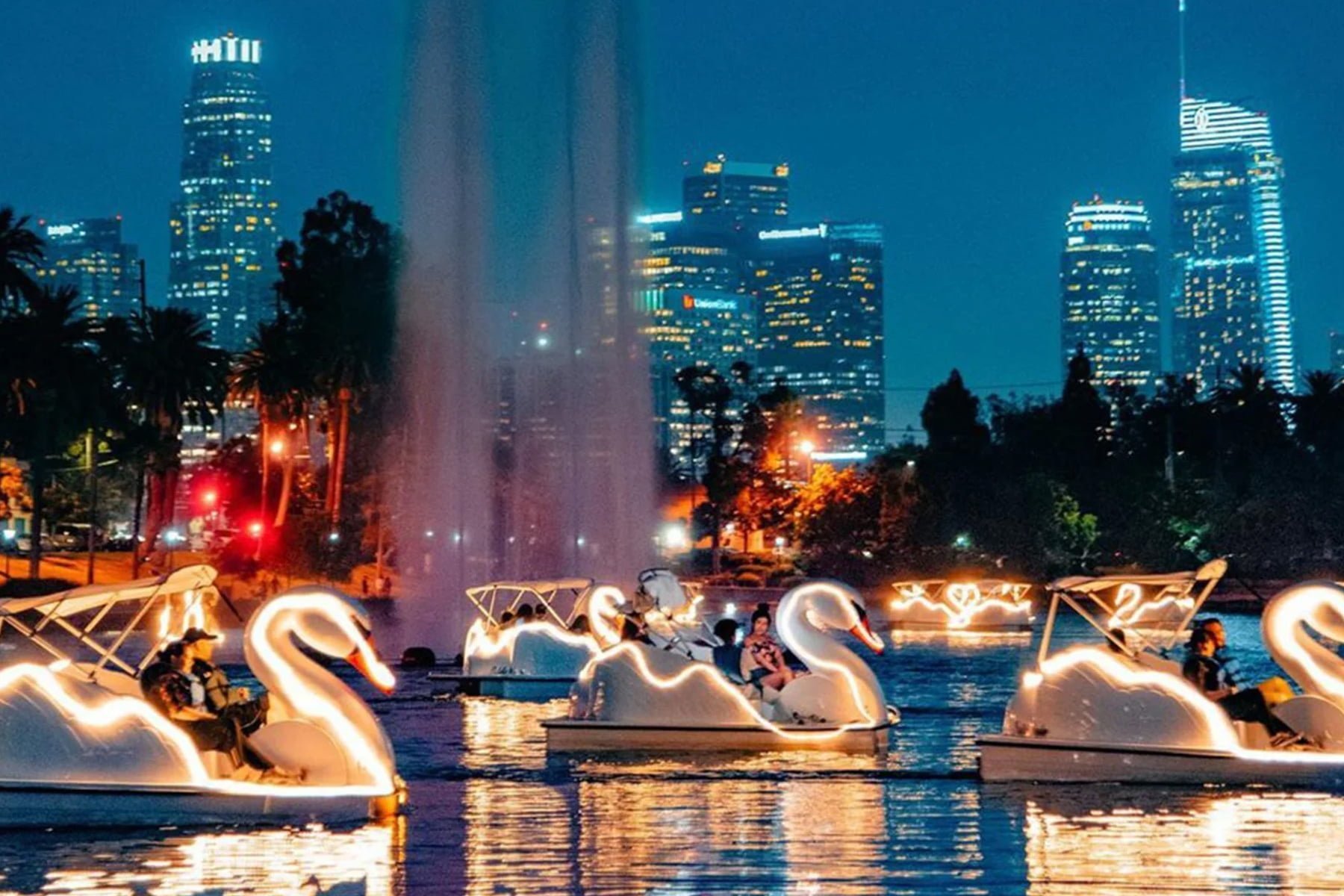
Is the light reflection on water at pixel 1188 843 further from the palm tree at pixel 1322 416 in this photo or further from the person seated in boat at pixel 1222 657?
the palm tree at pixel 1322 416

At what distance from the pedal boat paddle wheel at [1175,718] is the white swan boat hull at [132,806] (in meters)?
7.39

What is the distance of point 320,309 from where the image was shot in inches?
3824

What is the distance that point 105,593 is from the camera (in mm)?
20125

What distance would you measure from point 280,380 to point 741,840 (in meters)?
79.5

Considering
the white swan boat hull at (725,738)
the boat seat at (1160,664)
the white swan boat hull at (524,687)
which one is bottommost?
the white swan boat hull at (725,738)

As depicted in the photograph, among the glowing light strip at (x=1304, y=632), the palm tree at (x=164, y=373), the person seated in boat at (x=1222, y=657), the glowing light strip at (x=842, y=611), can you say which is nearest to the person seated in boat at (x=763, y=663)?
the glowing light strip at (x=842, y=611)

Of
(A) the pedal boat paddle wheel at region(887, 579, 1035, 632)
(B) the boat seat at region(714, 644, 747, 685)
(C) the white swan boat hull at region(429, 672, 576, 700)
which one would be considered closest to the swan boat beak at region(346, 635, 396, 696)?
(B) the boat seat at region(714, 644, 747, 685)

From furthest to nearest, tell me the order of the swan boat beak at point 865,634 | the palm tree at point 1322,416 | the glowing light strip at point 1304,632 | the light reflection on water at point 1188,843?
the palm tree at point 1322,416 < the swan boat beak at point 865,634 < the glowing light strip at point 1304,632 < the light reflection on water at point 1188,843

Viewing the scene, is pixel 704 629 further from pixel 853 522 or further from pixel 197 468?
pixel 197 468

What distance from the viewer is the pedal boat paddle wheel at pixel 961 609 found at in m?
66.8

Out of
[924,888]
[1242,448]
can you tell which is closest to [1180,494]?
[1242,448]

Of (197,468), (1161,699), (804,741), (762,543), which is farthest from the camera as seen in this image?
(197,468)

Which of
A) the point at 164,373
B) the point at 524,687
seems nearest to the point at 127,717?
the point at 524,687

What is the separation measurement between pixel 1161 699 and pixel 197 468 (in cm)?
14080
